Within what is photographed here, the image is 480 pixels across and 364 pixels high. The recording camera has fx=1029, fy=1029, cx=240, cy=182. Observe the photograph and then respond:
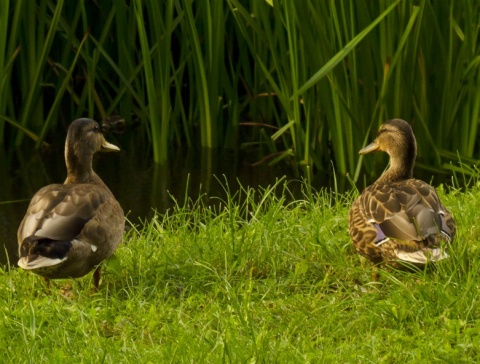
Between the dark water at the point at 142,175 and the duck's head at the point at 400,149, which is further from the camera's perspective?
the dark water at the point at 142,175

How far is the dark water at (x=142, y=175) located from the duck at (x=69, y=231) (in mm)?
2172

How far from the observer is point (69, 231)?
4879mm

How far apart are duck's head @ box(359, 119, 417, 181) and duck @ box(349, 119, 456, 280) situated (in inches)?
11.7

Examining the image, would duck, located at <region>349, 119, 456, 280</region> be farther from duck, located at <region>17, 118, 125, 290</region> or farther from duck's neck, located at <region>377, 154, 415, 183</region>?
duck, located at <region>17, 118, 125, 290</region>

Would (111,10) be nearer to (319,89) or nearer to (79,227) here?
(319,89)

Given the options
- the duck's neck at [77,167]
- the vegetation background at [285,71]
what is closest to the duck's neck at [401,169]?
the vegetation background at [285,71]

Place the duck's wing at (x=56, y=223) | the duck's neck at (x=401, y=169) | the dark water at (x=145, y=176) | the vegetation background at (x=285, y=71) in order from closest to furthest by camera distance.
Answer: the duck's wing at (x=56, y=223), the duck's neck at (x=401, y=169), the vegetation background at (x=285, y=71), the dark water at (x=145, y=176)

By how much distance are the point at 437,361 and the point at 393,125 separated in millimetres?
2221

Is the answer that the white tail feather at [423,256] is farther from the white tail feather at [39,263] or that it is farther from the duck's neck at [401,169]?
the white tail feather at [39,263]

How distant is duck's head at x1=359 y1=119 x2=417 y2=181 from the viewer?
576 cm

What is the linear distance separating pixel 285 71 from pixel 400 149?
64.7 inches

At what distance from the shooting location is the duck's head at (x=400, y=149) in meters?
5.76

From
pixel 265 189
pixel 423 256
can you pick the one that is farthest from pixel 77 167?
pixel 423 256

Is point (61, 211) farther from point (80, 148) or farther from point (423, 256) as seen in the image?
point (423, 256)
